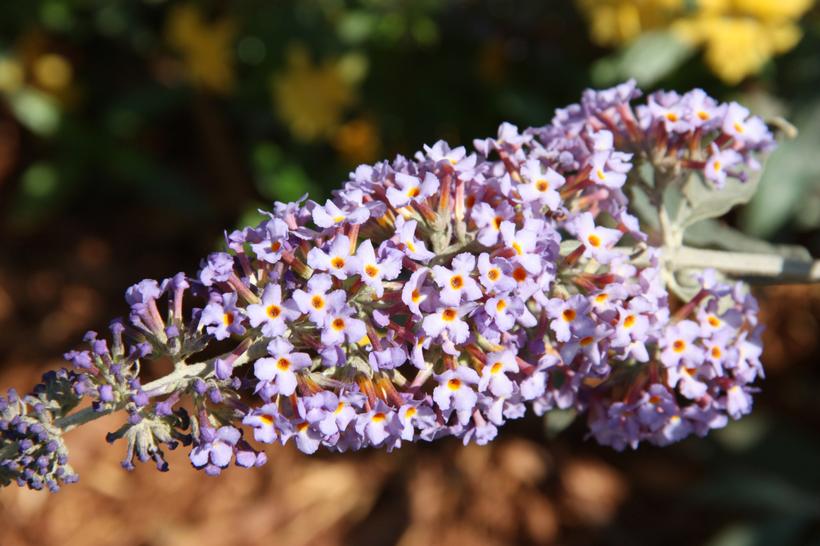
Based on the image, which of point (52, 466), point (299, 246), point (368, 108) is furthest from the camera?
point (368, 108)

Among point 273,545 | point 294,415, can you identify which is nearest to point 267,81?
point 273,545

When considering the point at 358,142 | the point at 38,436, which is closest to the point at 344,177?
the point at 358,142

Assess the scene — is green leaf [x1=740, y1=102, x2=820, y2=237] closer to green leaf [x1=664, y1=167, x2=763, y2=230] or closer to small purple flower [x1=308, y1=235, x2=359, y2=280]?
green leaf [x1=664, y1=167, x2=763, y2=230]

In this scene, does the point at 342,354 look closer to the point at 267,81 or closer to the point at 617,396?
the point at 617,396

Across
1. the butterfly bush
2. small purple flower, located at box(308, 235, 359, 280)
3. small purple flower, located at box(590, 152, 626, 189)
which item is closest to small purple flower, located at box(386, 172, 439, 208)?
the butterfly bush

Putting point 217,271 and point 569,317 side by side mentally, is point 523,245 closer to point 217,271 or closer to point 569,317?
point 569,317
